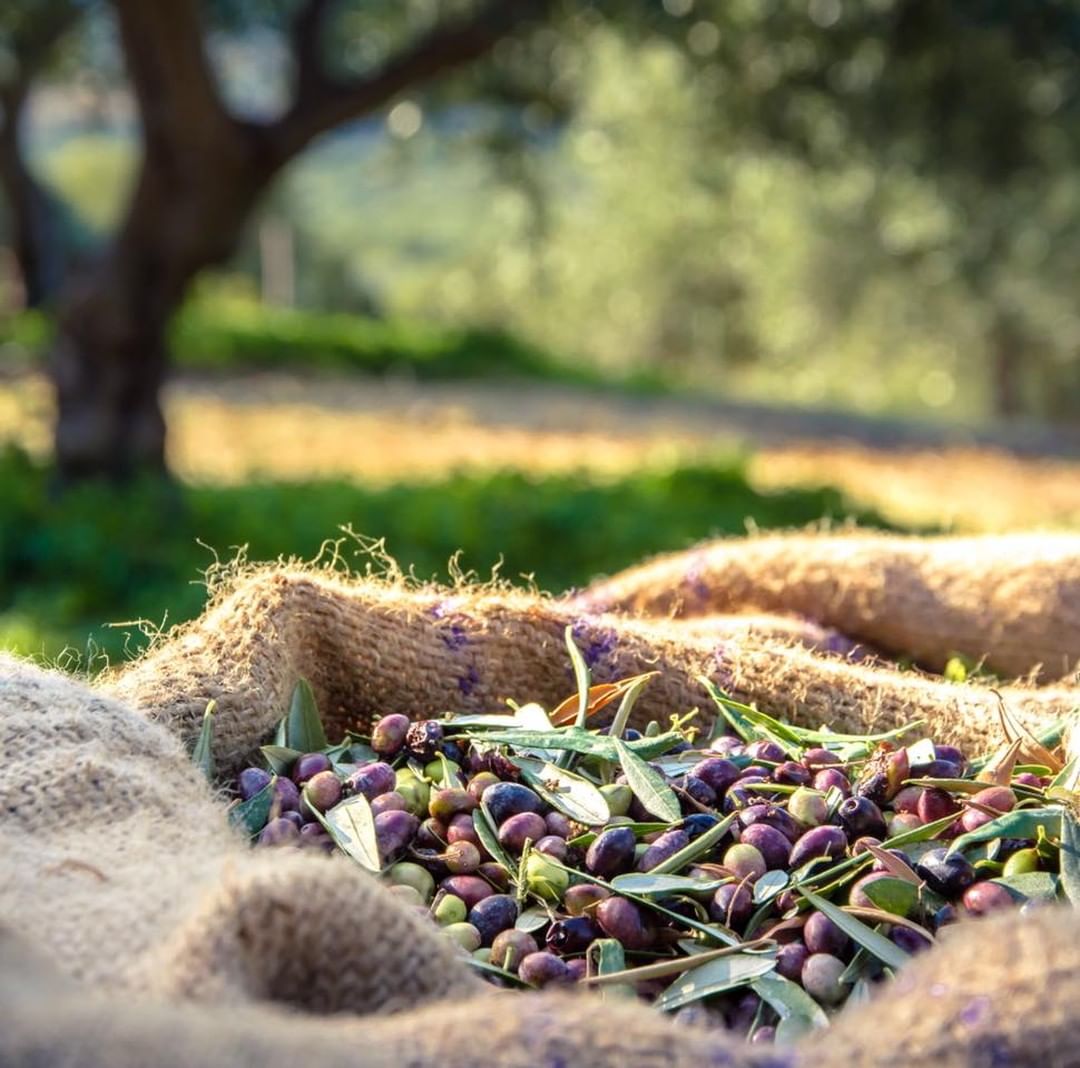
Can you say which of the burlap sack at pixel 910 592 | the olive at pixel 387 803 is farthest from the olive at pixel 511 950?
the burlap sack at pixel 910 592

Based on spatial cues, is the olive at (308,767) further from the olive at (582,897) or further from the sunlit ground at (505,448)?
the sunlit ground at (505,448)

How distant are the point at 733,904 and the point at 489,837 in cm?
28

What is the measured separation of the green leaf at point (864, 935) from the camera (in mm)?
1404

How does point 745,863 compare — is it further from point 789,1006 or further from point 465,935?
point 465,935

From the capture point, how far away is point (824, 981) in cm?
139

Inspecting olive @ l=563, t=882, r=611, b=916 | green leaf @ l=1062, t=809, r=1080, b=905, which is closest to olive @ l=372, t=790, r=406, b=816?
olive @ l=563, t=882, r=611, b=916

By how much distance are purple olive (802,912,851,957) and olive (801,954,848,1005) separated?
1.4 inches

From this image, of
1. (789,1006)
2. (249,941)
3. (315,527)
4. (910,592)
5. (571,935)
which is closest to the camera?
(249,941)

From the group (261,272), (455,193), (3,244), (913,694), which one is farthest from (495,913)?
(455,193)

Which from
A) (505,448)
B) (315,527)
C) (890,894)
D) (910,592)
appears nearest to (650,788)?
(890,894)

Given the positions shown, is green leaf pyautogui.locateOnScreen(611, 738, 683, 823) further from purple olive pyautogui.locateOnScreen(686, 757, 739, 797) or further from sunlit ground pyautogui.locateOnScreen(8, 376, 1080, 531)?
sunlit ground pyautogui.locateOnScreen(8, 376, 1080, 531)

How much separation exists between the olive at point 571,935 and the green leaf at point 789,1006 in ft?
0.58

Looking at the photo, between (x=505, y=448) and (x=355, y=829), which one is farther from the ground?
(x=355, y=829)

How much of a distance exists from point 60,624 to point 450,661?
3679mm
